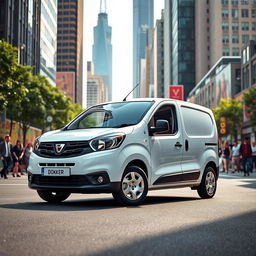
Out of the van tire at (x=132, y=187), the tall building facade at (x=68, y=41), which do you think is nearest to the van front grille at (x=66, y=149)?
the van tire at (x=132, y=187)

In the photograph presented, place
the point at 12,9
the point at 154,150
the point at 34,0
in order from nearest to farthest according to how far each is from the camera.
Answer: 1. the point at 154,150
2. the point at 12,9
3. the point at 34,0

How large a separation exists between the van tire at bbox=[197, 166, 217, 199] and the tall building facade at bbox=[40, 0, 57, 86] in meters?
66.0

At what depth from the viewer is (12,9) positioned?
1960 inches

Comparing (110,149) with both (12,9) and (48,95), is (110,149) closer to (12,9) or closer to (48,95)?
(48,95)

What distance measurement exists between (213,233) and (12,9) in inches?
1894

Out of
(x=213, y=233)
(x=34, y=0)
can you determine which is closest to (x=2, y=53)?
(x=213, y=233)

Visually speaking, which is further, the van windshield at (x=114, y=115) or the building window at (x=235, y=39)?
the building window at (x=235, y=39)

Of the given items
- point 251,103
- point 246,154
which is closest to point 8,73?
point 246,154

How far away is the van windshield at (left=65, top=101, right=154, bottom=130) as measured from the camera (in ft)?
28.2

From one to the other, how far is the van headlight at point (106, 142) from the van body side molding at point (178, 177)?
118 cm

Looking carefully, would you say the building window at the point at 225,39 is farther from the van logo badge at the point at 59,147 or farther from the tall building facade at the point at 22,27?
the van logo badge at the point at 59,147

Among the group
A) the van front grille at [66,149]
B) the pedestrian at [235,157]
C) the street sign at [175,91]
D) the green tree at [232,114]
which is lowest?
the pedestrian at [235,157]

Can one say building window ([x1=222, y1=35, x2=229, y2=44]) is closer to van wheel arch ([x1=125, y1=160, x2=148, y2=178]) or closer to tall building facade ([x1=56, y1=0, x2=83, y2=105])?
tall building facade ([x1=56, y1=0, x2=83, y2=105])

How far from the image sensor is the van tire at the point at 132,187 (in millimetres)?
7930
